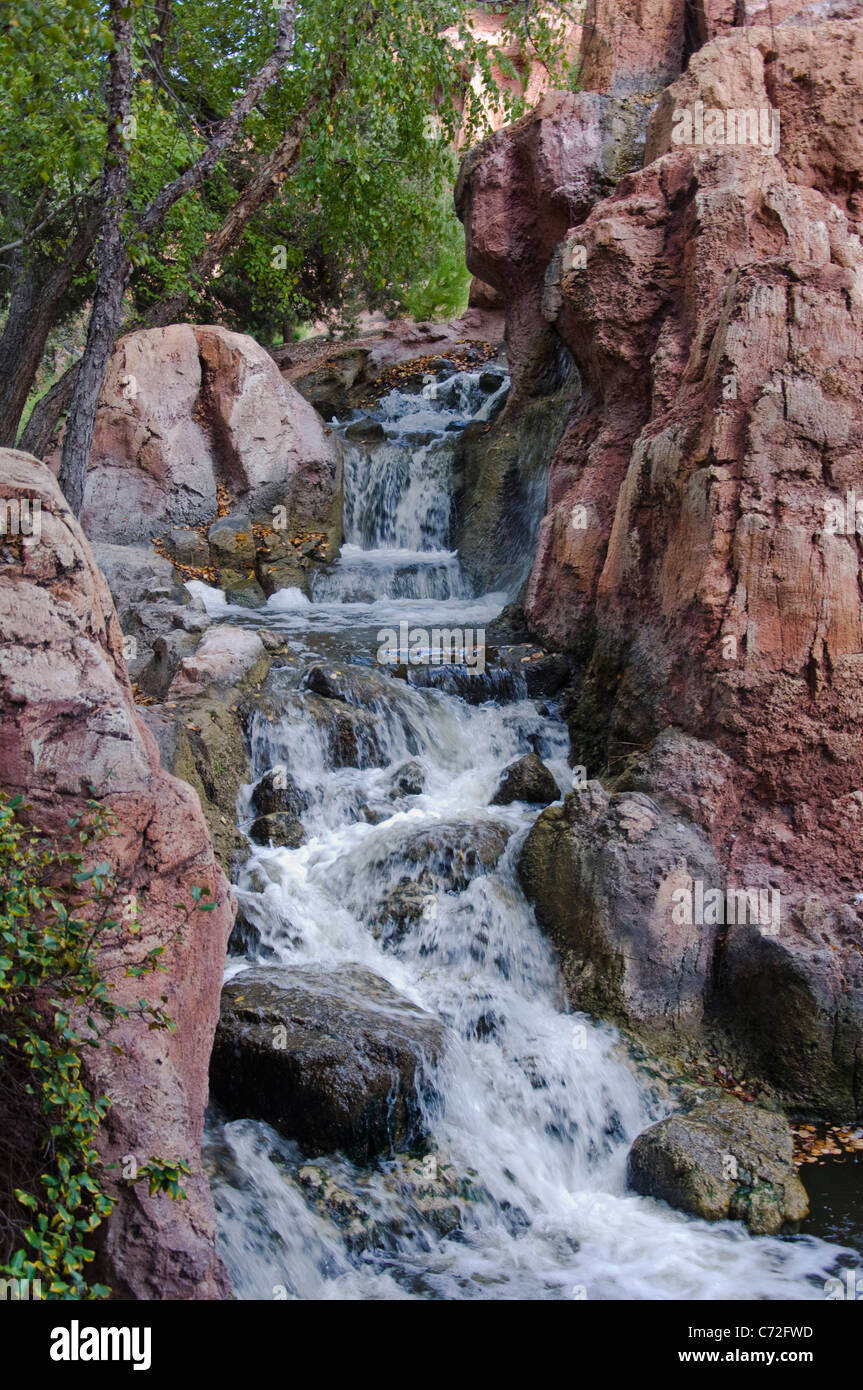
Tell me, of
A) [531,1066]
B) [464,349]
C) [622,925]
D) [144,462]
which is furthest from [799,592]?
[464,349]

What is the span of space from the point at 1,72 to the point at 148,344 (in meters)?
5.93

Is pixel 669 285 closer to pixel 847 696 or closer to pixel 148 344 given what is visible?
pixel 847 696

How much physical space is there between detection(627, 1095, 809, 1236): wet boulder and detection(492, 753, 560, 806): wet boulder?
313 cm

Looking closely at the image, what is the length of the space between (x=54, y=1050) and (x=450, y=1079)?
2893 mm

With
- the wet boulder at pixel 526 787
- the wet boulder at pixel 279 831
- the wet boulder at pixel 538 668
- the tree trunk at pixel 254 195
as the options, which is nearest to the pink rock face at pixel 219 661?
the wet boulder at pixel 279 831

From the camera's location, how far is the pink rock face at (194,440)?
13516 mm

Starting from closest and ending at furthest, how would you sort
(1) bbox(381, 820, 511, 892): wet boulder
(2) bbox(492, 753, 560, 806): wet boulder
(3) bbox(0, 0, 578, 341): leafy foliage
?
1. (1) bbox(381, 820, 511, 892): wet boulder
2. (2) bbox(492, 753, 560, 806): wet boulder
3. (3) bbox(0, 0, 578, 341): leafy foliage

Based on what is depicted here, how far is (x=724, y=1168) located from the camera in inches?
225

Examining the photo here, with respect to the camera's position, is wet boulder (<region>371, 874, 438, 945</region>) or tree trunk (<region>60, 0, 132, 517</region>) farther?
tree trunk (<region>60, 0, 132, 517</region>)

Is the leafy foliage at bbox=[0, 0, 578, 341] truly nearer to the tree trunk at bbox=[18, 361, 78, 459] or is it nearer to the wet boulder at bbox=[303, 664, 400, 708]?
the tree trunk at bbox=[18, 361, 78, 459]

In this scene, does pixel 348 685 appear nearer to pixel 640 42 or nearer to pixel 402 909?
pixel 402 909

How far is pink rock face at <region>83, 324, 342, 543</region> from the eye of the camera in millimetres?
13516

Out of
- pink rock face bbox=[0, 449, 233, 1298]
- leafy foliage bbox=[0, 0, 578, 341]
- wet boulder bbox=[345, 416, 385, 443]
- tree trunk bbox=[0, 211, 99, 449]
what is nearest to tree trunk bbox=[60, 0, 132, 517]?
leafy foliage bbox=[0, 0, 578, 341]

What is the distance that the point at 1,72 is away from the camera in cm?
802
